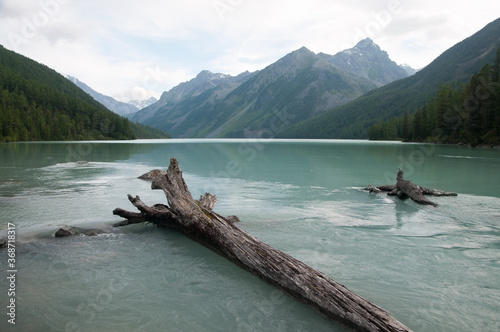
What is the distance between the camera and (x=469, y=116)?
3465 inches

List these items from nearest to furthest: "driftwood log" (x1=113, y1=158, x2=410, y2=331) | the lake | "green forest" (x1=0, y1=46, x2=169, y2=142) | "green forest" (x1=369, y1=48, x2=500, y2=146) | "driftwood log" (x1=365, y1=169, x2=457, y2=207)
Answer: "driftwood log" (x1=113, y1=158, x2=410, y2=331) → the lake → "driftwood log" (x1=365, y1=169, x2=457, y2=207) → "green forest" (x1=369, y1=48, x2=500, y2=146) → "green forest" (x1=0, y1=46, x2=169, y2=142)

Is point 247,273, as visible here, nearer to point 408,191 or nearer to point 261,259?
point 261,259

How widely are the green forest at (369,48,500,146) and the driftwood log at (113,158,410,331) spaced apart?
92.2 meters

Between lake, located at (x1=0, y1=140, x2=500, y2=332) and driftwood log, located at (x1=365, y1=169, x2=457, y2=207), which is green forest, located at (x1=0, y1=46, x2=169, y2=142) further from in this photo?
driftwood log, located at (x1=365, y1=169, x2=457, y2=207)

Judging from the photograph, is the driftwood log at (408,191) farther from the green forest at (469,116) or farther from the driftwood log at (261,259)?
the green forest at (469,116)

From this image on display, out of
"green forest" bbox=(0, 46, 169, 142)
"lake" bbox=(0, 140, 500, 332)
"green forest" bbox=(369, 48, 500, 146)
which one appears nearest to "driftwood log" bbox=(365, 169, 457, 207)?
"lake" bbox=(0, 140, 500, 332)

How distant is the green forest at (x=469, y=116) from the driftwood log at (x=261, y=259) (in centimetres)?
9223

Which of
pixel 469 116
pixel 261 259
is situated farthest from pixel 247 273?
pixel 469 116

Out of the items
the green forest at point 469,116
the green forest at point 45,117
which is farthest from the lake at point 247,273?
the green forest at point 45,117

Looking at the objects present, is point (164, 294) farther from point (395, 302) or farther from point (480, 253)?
point (480, 253)

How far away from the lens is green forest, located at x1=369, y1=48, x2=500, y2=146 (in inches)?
3264

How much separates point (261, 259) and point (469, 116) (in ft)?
336

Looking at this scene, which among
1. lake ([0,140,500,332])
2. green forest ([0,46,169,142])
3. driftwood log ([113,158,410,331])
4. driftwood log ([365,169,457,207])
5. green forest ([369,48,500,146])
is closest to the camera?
driftwood log ([113,158,410,331])

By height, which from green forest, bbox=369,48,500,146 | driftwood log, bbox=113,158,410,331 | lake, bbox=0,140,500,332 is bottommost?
lake, bbox=0,140,500,332
